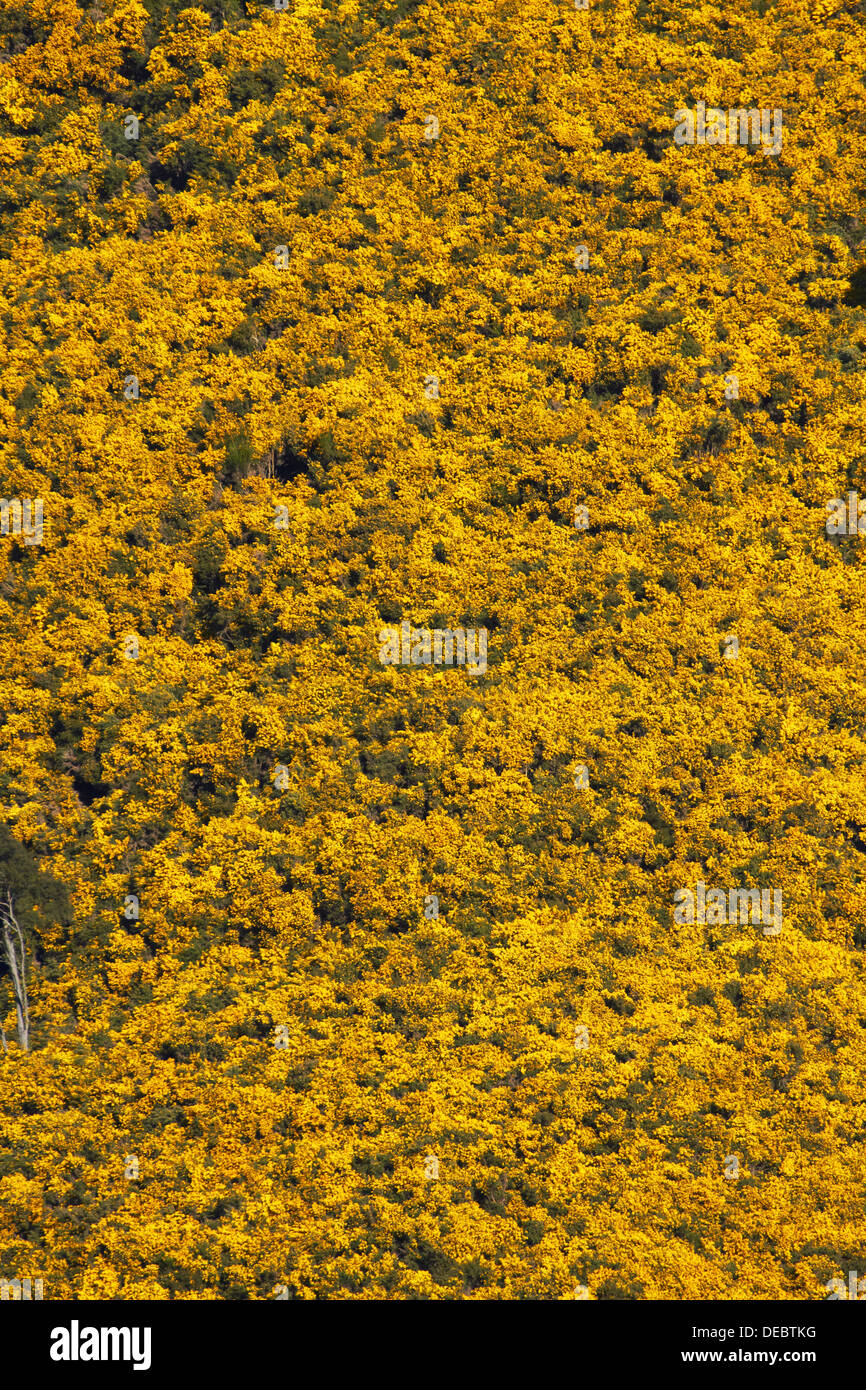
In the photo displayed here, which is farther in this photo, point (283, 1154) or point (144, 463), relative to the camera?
point (144, 463)

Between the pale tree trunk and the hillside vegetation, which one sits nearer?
the hillside vegetation

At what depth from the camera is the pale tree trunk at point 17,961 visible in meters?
38.3

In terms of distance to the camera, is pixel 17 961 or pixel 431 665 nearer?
pixel 17 961

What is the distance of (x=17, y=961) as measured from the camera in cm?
3888

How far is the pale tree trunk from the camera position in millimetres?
38281

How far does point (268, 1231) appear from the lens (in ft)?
118

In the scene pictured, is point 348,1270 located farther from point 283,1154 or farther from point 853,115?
point 853,115

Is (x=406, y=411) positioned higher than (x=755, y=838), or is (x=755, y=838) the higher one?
(x=406, y=411)

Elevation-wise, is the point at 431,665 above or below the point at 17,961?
above

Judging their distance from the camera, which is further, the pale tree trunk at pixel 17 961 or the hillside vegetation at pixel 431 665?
the pale tree trunk at pixel 17 961

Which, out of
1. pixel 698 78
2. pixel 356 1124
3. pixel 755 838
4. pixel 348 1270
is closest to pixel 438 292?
pixel 698 78

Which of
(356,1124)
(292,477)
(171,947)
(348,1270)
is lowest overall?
(348,1270)
